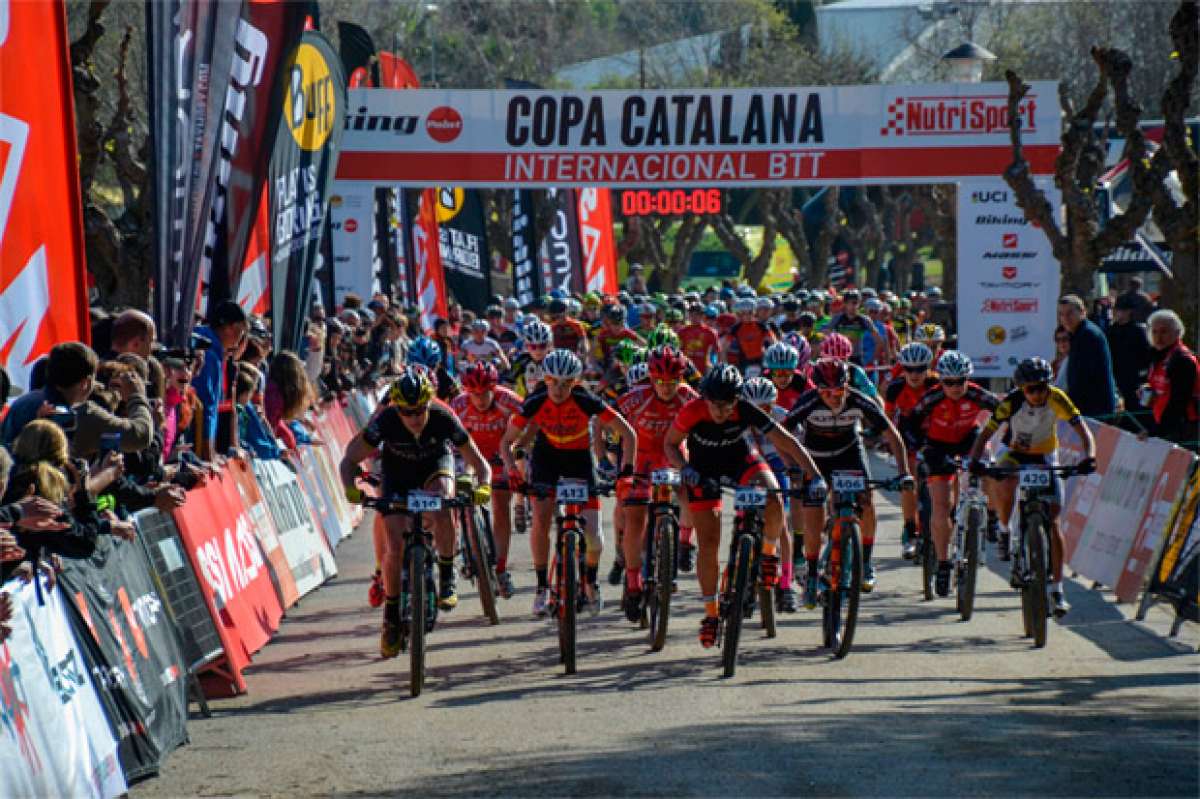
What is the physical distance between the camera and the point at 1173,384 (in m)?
16.1

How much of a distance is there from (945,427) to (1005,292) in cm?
1371

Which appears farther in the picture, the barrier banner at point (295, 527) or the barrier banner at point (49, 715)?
the barrier banner at point (295, 527)

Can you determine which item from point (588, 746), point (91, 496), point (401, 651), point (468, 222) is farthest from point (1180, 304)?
point (468, 222)

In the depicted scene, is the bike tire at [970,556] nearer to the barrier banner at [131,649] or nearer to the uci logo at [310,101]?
the barrier banner at [131,649]

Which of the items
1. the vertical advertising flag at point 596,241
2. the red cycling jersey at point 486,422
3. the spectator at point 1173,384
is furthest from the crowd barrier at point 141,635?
the vertical advertising flag at point 596,241

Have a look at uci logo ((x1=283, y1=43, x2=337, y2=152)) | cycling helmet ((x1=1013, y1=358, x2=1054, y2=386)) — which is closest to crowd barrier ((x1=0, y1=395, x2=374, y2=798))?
uci logo ((x1=283, y1=43, x2=337, y2=152))

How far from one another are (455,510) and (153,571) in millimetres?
4556

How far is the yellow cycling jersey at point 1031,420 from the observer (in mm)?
14062

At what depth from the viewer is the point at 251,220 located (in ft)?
52.7

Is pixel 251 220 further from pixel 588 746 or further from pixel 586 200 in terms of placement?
pixel 586 200

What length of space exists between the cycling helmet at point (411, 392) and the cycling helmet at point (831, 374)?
10.5ft

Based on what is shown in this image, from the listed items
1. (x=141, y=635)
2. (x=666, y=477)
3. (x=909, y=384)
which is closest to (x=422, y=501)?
(x=666, y=477)

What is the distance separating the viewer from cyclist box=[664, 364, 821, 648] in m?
12.6

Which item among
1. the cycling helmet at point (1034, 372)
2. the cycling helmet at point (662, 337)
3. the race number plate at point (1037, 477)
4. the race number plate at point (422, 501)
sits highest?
the cycling helmet at point (662, 337)
